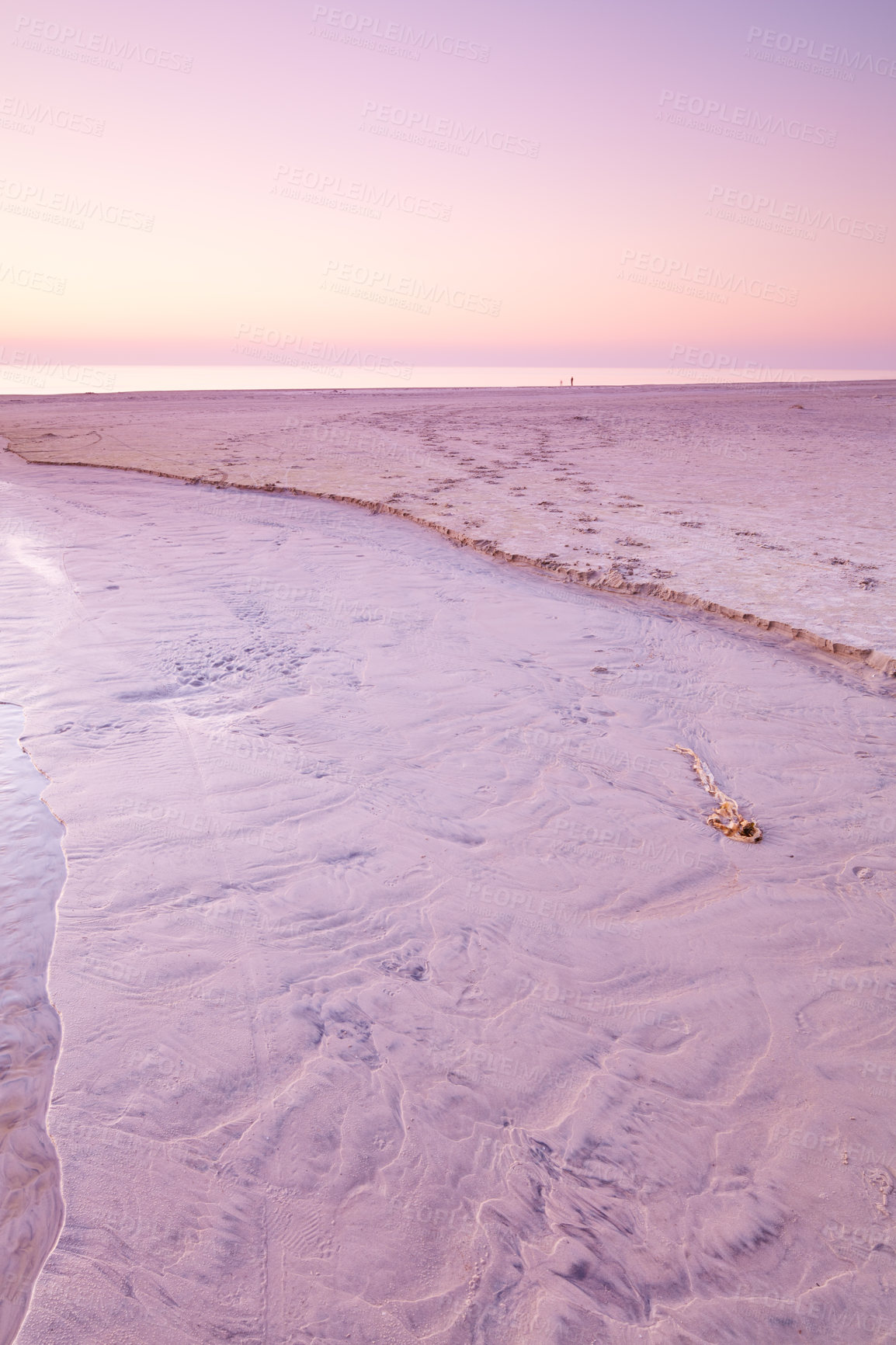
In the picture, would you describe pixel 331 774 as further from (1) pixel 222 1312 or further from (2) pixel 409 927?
(1) pixel 222 1312

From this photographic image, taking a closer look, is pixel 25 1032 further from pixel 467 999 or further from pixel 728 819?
pixel 728 819

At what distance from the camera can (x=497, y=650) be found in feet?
16.6

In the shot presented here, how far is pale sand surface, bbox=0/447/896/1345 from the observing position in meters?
1.71

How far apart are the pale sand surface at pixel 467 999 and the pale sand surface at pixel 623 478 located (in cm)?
151

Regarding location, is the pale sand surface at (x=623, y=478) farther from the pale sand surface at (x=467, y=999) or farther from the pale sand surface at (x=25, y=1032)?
the pale sand surface at (x=25, y=1032)

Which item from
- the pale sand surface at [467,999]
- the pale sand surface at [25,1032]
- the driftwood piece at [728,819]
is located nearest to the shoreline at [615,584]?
the pale sand surface at [467,999]

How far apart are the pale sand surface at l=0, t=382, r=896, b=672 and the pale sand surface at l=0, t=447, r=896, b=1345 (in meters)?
1.51

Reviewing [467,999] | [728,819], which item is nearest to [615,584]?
[728,819]

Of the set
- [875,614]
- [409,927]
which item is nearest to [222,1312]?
[409,927]

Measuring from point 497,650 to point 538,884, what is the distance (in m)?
2.35

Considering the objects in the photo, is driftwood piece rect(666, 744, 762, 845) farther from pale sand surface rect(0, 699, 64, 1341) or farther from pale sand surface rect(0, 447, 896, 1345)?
pale sand surface rect(0, 699, 64, 1341)

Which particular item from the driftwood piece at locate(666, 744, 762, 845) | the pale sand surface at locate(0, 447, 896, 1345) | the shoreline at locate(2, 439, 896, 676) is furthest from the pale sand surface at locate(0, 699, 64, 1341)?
the shoreline at locate(2, 439, 896, 676)

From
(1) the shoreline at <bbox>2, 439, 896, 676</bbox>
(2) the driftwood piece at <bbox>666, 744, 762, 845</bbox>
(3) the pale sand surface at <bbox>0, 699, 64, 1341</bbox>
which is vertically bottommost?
(3) the pale sand surface at <bbox>0, 699, 64, 1341</bbox>

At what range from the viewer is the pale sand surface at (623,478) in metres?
6.08
